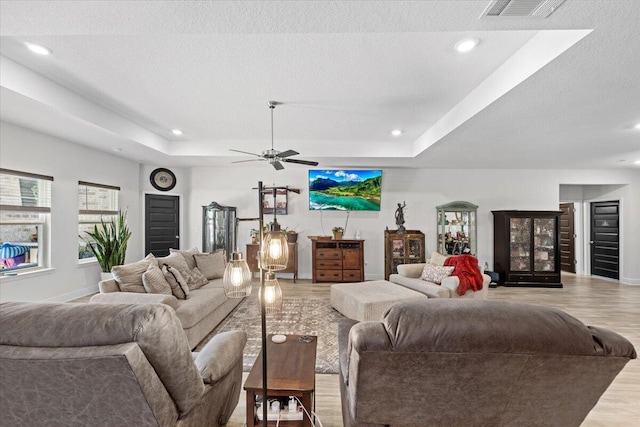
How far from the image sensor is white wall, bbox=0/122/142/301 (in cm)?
396

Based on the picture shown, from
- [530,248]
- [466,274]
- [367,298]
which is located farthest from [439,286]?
[530,248]

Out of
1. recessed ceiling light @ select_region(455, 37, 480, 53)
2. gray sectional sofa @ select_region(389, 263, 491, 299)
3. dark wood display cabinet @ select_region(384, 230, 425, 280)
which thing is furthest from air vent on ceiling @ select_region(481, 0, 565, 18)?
dark wood display cabinet @ select_region(384, 230, 425, 280)

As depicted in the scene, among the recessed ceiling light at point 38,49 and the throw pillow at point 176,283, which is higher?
the recessed ceiling light at point 38,49

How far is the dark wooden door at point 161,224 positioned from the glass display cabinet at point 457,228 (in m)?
5.92

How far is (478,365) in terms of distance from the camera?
113cm

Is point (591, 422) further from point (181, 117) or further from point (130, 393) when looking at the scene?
point (181, 117)

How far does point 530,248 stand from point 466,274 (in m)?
3.22

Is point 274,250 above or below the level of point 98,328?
above

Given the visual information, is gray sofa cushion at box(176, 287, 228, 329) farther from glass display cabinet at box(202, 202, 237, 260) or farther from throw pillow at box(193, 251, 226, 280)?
glass display cabinet at box(202, 202, 237, 260)

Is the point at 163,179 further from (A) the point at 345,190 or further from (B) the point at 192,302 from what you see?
(B) the point at 192,302

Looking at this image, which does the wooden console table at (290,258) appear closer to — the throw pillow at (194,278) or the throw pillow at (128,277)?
the throw pillow at (194,278)

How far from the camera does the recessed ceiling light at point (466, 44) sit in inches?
92.2

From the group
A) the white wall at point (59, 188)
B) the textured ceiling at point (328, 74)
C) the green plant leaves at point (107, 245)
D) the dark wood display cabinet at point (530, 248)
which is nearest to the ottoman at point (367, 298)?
the textured ceiling at point (328, 74)

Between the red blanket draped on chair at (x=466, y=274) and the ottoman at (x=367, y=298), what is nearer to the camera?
the ottoman at (x=367, y=298)
